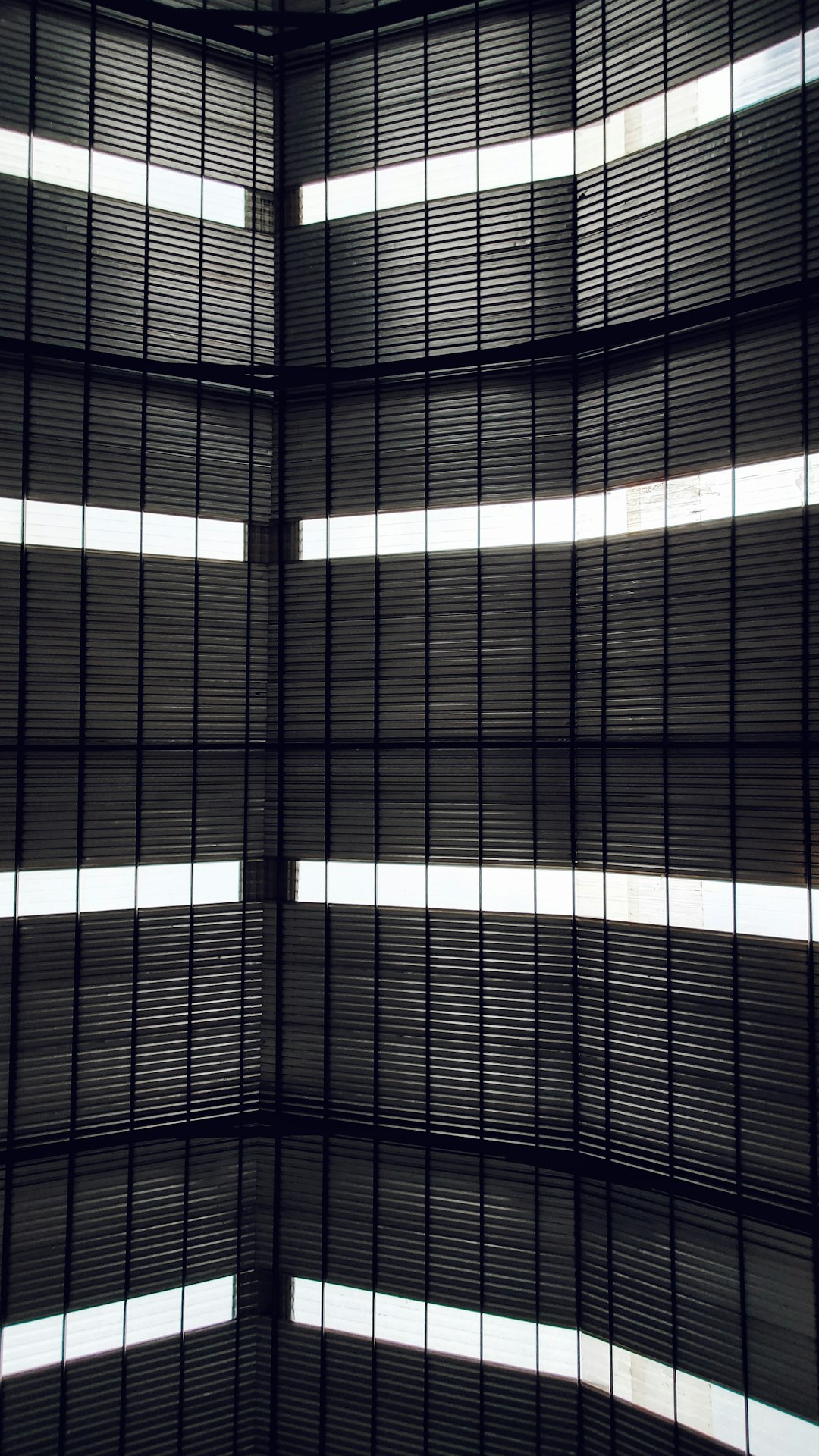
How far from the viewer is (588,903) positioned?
14.2 meters

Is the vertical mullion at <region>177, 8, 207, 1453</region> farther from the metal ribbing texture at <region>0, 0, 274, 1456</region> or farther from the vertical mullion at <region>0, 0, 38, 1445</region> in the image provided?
the vertical mullion at <region>0, 0, 38, 1445</region>

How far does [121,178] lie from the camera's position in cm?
1501

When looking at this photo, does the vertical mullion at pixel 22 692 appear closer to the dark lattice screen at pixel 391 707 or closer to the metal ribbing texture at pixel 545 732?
the dark lattice screen at pixel 391 707

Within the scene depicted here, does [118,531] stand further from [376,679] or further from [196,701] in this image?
[376,679]

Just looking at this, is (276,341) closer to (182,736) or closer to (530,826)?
(182,736)

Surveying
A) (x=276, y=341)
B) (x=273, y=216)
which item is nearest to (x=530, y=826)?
(x=276, y=341)

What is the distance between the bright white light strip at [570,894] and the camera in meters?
12.7

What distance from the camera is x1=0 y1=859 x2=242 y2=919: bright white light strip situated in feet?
47.4

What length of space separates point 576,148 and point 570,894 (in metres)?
12.8

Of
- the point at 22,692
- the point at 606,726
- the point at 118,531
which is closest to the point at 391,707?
the point at 606,726

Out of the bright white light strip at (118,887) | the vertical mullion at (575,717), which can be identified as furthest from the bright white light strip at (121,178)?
the bright white light strip at (118,887)

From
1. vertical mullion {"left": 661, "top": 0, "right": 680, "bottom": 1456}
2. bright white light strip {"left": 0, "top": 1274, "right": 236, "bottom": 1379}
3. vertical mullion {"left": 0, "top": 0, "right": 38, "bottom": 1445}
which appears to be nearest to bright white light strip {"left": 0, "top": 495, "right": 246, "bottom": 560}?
vertical mullion {"left": 0, "top": 0, "right": 38, "bottom": 1445}

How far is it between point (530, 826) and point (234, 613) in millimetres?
6683

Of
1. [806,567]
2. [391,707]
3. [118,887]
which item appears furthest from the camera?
[391,707]
